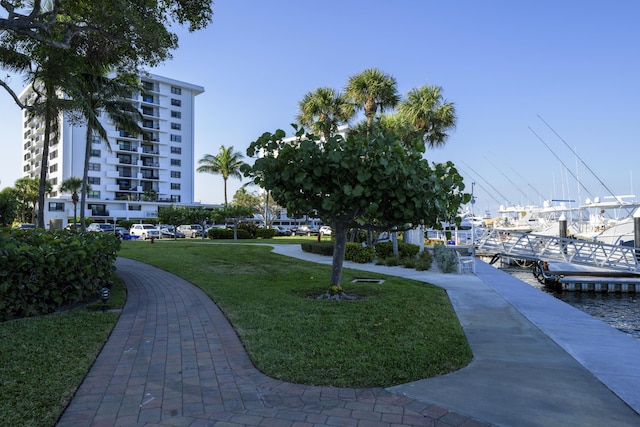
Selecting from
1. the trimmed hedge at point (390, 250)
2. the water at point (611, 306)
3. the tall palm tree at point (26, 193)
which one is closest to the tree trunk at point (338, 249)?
the water at point (611, 306)

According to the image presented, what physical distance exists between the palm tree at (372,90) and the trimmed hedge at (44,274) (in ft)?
56.9

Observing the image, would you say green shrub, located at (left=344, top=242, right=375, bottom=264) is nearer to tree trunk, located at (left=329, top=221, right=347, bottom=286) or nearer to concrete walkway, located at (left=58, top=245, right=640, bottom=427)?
tree trunk, located at (left=329, top=221, right=347, bottom=286)

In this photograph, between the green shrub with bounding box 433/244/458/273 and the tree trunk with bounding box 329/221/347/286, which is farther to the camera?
the green shrub with bounding box 433/244/458/273

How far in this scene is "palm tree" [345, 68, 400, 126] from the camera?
2375 centimetres

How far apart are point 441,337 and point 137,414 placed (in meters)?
4.39

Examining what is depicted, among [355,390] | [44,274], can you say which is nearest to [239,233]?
[44,274]

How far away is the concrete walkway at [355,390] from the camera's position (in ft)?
12.7

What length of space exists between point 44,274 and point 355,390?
6.03m

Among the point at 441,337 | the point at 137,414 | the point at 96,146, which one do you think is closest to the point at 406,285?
the point at 441,337

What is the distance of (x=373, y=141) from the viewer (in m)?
8.77

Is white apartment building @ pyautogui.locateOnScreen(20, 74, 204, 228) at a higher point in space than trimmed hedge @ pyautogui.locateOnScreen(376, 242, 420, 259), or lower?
higher

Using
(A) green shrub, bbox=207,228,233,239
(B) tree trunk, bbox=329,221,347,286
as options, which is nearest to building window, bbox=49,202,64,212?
(A) green shrub, bbox=207,228,233,239

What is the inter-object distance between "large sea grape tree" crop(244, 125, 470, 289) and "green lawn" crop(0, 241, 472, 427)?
197 cm

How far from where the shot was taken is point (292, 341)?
6188 millimetres
